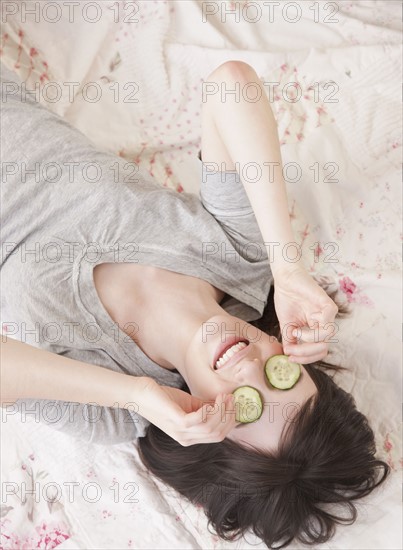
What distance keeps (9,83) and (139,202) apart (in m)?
0.57

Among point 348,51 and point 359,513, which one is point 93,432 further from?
point 348,51

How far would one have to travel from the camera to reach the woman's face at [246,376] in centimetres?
142

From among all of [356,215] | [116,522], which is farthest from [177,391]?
[356,215]

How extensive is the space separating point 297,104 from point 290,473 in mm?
1240

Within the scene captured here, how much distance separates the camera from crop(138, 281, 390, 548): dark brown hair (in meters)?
1.45

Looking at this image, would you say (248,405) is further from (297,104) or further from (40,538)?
(297,104)

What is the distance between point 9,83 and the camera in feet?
6.18

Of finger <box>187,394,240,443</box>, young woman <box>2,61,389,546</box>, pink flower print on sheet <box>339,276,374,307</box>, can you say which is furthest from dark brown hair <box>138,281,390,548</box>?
pink flower print on sheet <box>339,276,374,307</box>

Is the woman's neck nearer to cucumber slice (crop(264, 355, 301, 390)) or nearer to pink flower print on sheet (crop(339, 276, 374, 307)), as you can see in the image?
cucumber slice (crop(264, 355, 301, 390))

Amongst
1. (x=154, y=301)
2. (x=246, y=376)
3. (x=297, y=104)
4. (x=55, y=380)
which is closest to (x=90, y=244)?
(x=154, y=301)

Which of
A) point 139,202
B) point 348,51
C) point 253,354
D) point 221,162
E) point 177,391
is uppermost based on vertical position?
point 348,51

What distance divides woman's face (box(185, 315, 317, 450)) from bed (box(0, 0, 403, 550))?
446 mm

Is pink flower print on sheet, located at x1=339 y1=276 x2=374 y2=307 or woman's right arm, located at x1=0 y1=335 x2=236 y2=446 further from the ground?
pink flower print on sheet, located at x1=339 y1=276 x2=374 y2=307

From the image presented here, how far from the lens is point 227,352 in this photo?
146 centimetres
